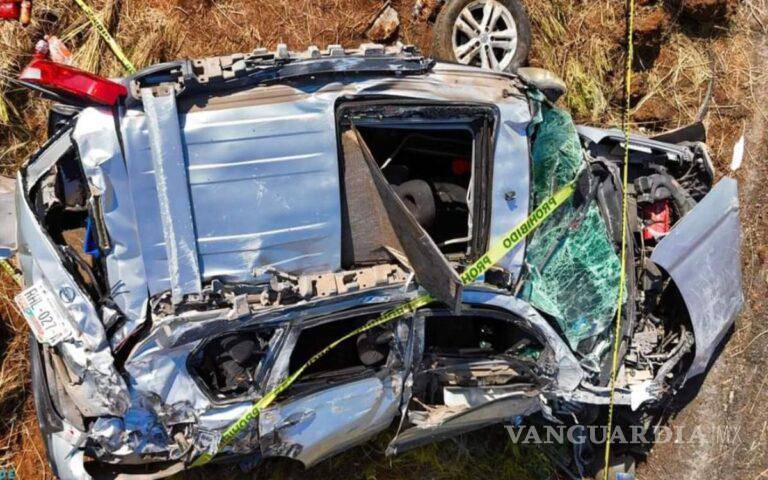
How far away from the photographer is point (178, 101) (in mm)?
3652

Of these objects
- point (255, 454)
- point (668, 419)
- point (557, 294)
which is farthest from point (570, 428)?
point (255, 454)

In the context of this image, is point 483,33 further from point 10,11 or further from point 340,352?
point 10,11

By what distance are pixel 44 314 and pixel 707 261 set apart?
3.91 metres

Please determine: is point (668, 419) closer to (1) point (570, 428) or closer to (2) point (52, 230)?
(1) point (570, 428)

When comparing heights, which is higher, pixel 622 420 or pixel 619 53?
pixel 619 53

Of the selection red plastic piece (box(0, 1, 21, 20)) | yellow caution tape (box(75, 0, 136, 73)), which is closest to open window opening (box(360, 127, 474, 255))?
yellow caution tape (box(75, 0, 136, 73))

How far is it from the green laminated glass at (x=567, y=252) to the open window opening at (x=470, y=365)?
0.99 ft

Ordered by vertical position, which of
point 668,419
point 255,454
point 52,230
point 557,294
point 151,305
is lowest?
point 668,419

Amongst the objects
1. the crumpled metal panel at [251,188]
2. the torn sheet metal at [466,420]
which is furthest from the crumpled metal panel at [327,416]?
the crumpled metal panel at [251,188]

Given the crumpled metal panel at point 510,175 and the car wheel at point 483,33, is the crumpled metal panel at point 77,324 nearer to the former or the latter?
the crumpled metal panel at point 510,175

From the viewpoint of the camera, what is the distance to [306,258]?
12.5 feet

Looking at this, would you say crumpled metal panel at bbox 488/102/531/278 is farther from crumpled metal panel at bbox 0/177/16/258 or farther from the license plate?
crumpled metal panel at bbox 0/177/16/258

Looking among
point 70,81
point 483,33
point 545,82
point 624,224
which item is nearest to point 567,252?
point 624,224

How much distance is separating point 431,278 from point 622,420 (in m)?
2.48
